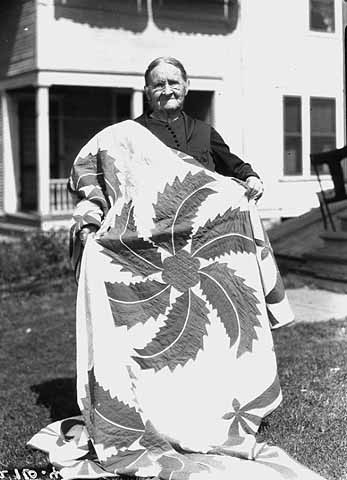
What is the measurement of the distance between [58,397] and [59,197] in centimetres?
984

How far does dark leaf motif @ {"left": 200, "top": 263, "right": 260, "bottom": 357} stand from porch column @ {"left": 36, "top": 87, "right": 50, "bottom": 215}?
1044cm

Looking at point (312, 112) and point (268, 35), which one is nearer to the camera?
point (268, 35)

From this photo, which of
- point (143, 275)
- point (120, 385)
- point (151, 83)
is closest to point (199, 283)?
point (143, 275)

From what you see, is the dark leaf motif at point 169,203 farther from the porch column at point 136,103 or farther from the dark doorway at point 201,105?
the dark doorway at point 201,105

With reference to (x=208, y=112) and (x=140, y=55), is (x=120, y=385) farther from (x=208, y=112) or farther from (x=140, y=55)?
(x=208, y=112)

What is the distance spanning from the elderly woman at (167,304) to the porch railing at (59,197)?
1076 centimetres

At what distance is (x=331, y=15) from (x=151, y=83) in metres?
10.5

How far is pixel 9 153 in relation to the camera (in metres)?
15.4

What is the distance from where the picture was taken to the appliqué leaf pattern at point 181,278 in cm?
375

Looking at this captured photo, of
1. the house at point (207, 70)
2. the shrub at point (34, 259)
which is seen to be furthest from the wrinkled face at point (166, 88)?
the house at point (207, 70)

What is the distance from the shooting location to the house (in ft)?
45.3

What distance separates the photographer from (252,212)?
12.8ft

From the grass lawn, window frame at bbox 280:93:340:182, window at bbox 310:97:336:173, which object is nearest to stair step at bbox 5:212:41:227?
window frame at bbox 280:93:340:182

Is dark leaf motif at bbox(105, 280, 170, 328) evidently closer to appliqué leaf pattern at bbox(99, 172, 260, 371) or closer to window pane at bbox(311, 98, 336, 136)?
appliqué leaf pattern at bbox(99, 172, 260, 371)
